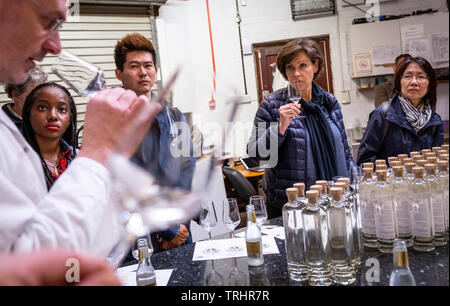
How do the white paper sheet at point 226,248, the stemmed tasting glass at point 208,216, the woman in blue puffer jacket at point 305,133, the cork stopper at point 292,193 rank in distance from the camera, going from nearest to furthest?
the cork stopper at point 292,193 < the white paper sheet at point 226,248 < the stemmed tasting glass at point 208,216 < the woman in blue puffer jacket at point 305,133

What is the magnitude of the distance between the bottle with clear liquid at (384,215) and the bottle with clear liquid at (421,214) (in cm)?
6

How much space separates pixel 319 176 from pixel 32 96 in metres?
1.09

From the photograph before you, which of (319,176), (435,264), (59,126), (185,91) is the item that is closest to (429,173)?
(435,264)

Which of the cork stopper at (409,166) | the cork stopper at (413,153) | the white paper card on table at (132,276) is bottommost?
the white paper card on table at (132,276)

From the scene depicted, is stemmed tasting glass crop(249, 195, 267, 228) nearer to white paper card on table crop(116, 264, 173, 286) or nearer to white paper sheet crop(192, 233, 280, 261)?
white paper sheet crop(192, 233, 280, 261)

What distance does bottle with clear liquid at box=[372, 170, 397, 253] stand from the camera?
2.86 ft

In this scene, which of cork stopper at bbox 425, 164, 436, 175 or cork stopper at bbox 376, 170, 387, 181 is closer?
cork stopper at bbox 425, 164, 436, 175

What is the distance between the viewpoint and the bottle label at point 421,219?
742mm

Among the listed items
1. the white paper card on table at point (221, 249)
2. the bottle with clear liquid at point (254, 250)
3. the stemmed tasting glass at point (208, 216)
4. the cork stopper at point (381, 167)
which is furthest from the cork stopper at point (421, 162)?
the stemmed tasting glass at point (208, 216)

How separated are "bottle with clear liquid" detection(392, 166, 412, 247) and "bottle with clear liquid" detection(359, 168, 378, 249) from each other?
0.07 metres

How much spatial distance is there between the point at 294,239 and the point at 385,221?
0.22 meters

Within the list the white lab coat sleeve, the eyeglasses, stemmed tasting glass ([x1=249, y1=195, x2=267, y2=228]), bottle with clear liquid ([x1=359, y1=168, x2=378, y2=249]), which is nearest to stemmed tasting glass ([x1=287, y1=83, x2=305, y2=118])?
stemmed tasting glass ([x1=249, y1=195, x2=267, y2=228])

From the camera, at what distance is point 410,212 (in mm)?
811

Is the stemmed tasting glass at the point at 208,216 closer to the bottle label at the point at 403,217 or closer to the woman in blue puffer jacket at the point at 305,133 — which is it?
the woman in blue puffer jacket at the point at 305,133
